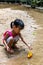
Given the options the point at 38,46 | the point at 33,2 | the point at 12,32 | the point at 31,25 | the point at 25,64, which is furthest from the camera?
the point at 33,2

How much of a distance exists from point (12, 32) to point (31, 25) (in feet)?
8.53

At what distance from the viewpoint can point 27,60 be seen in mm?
4070

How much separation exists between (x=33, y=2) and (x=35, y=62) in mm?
7778

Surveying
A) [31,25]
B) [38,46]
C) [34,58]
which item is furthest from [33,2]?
[34,58]

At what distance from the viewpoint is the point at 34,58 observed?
4156 millimetres

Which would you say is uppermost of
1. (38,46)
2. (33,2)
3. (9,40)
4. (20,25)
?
(20,25)

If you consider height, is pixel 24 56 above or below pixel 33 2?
above

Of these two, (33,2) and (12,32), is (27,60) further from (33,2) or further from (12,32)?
(33,2)

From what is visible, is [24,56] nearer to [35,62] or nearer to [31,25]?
[35,62]

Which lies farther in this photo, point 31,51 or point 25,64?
point 31,51

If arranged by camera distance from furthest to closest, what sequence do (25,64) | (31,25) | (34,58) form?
(31,25) → (34,58) → (25,64)

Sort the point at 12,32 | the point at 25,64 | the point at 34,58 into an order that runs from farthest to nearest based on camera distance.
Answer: the point at 12,32
the point at 34,58
the point at 25,64

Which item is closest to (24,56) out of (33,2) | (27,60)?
(27,60)

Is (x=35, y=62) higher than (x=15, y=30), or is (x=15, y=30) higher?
(x=15, y=30)
